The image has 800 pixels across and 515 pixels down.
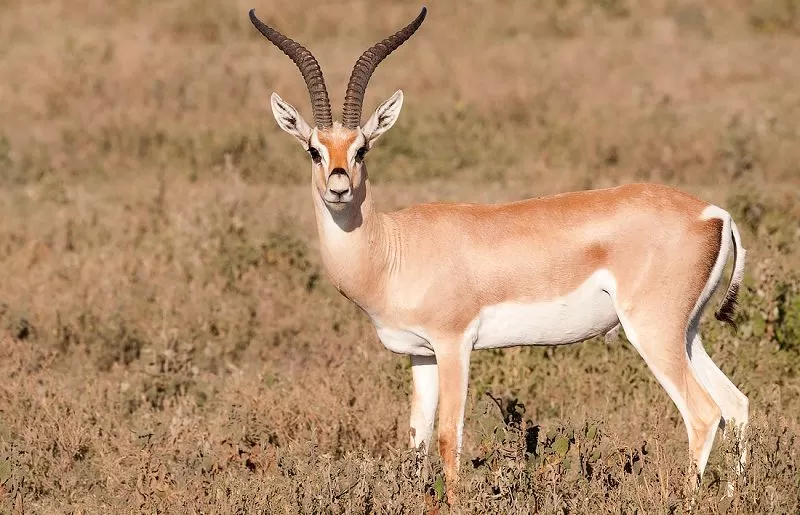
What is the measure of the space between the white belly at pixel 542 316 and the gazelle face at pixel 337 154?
92 centimetres

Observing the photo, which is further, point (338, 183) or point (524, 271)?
point (524, 271)

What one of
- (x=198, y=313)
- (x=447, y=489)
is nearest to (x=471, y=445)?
(x=447, y=489)

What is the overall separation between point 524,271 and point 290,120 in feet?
4.65

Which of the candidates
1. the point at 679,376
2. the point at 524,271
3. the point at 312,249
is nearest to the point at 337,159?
the point at 524,271

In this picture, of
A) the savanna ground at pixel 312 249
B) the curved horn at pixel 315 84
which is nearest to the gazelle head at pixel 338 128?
the curved horn at pixel 315 84

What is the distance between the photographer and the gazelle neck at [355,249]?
6188mm

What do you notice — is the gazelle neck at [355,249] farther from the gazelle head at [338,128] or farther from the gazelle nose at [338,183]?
the gazelle nose at [338,183]

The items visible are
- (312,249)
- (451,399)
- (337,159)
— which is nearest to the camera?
(337,159)

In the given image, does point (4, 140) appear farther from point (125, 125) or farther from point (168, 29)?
point (168, 29)

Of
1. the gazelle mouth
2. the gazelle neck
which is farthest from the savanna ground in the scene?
the gazelle mouth

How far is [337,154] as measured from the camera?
19.4 feet

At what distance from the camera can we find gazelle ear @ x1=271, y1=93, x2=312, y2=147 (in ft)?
20.5

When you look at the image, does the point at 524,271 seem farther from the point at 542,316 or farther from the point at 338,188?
the point at 338,188

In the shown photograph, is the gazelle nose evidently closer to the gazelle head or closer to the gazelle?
the gazelle head
